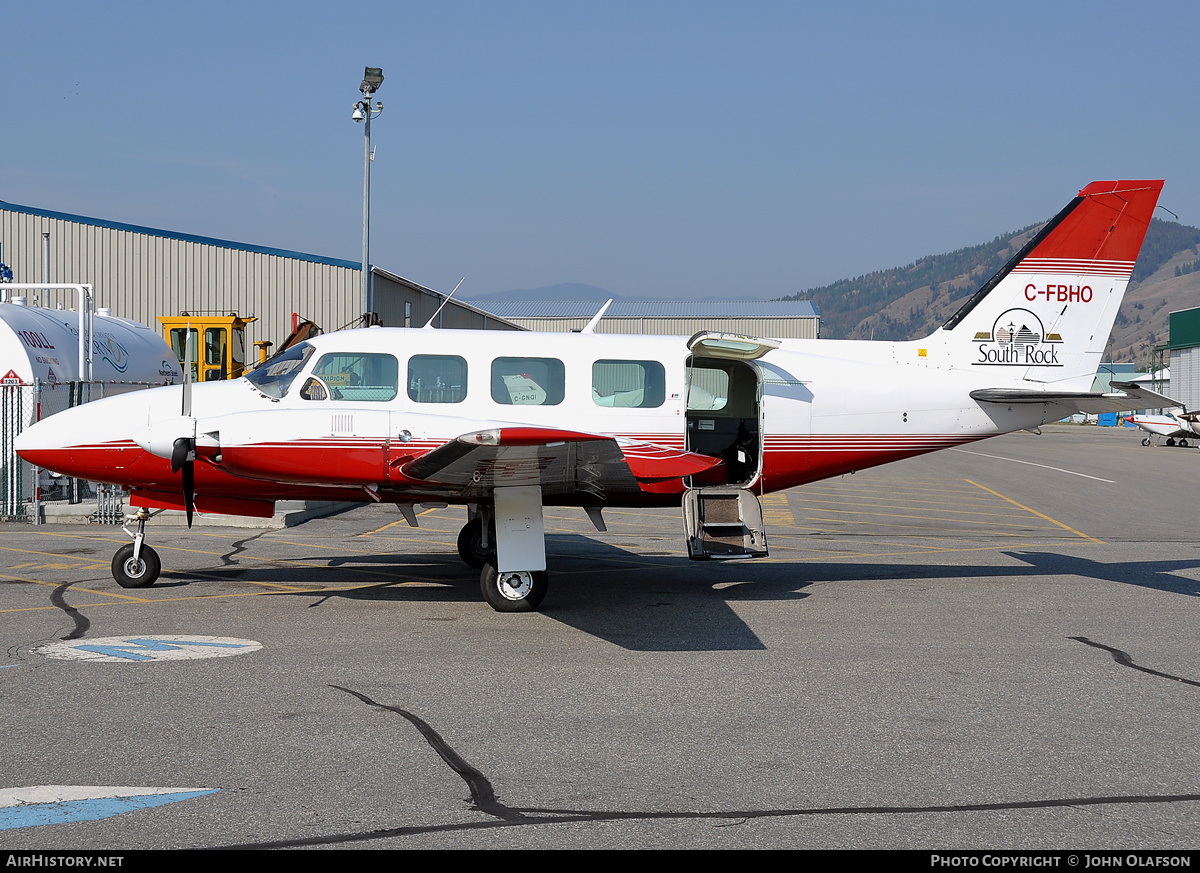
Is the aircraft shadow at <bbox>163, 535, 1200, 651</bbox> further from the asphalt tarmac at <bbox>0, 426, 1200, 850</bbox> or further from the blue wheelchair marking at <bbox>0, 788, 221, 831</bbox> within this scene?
the blue wheelchair marking at <bbox>0, 788, 221, 831</bbox>

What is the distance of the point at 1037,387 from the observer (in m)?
12.0

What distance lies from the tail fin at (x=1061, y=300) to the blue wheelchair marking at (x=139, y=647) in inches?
348

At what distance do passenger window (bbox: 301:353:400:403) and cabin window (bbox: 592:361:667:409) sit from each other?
2.17m

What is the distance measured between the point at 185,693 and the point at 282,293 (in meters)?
25.0

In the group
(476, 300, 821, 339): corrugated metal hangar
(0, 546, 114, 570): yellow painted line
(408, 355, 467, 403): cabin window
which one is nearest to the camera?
(408, 355, 467, 403): cabin window

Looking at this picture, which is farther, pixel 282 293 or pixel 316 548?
pixel 282 293

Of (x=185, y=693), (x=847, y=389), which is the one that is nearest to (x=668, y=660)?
(x=185, y=693)

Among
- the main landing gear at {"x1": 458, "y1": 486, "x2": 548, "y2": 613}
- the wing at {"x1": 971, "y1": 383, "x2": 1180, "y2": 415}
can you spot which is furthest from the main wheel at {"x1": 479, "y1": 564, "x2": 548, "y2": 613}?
the wing at {"x1": 971, "y1": 383, "x2": 1180, "y2": 415}

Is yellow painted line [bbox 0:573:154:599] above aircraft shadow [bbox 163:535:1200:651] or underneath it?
above

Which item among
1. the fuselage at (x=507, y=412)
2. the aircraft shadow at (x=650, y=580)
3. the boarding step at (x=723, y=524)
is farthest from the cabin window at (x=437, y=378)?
the boarding step at (x=723, y=524)

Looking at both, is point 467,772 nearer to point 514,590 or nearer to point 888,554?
point 514,590

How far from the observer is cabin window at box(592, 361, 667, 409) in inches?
420

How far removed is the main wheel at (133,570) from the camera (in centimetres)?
1035

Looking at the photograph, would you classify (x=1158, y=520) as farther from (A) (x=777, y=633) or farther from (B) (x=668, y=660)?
(B) (x=668, y=660)
